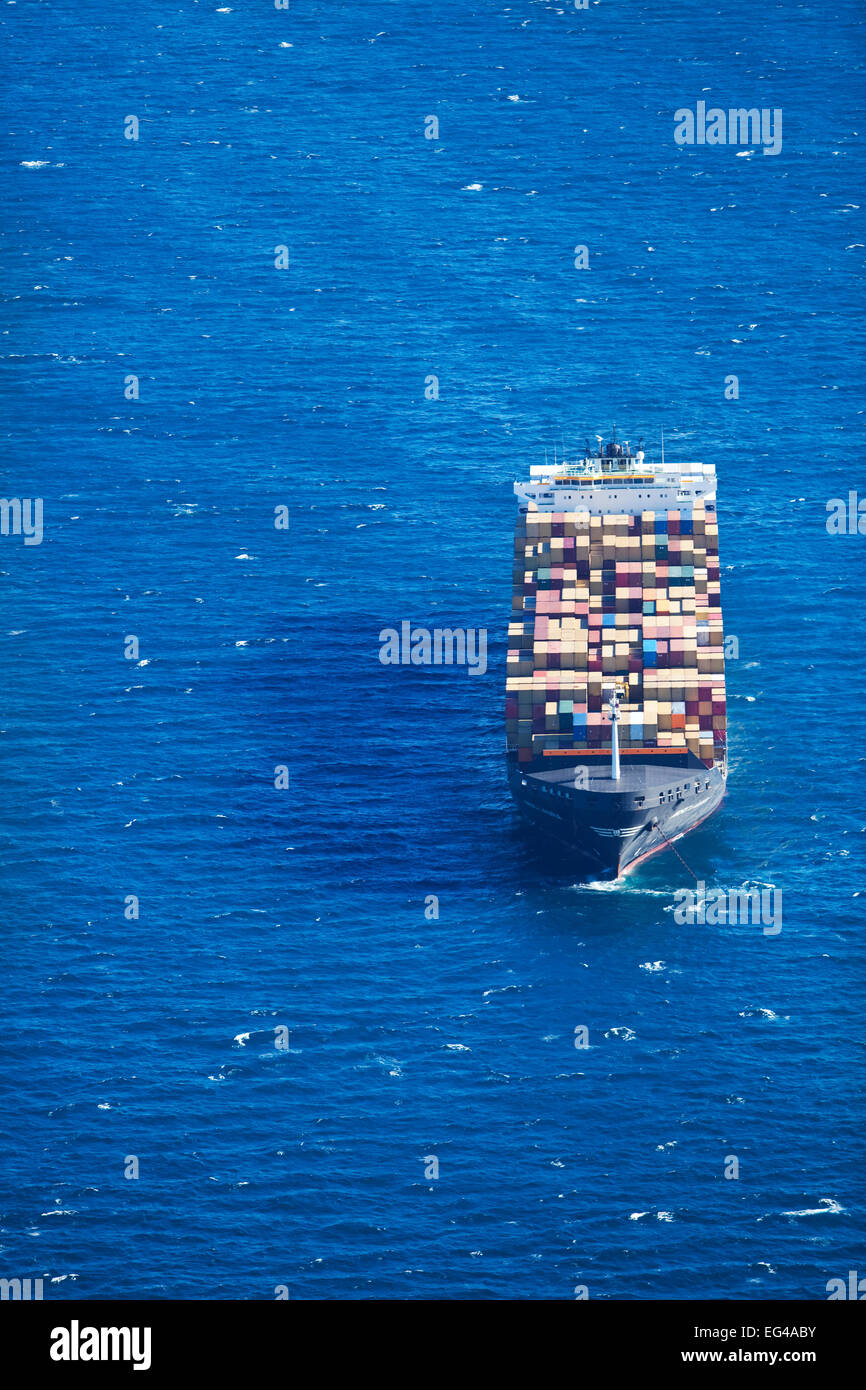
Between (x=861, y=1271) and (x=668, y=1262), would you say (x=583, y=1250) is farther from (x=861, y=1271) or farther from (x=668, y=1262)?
(x=861, y=1271)

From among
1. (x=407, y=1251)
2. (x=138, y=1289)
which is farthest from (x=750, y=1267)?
(x=138, y=1289)
